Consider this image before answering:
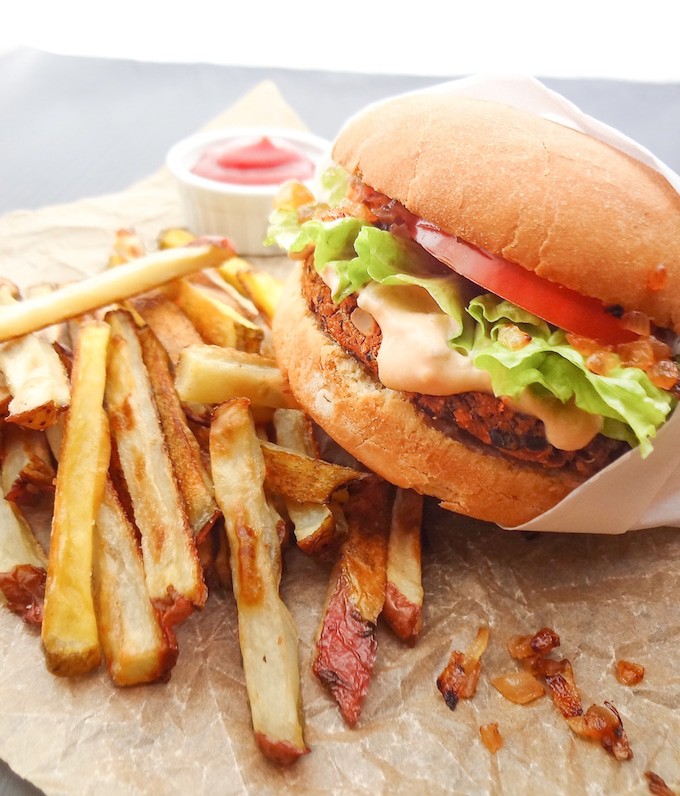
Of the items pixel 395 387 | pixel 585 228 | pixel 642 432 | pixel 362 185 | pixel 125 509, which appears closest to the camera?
pixel 642 432

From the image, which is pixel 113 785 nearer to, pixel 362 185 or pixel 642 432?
pixel 642 432

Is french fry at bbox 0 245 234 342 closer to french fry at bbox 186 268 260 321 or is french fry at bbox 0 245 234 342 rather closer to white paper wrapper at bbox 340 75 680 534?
french fry at bbox 186 268 260 321

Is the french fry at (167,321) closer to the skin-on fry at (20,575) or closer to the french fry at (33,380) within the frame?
the french fry at (33,380)

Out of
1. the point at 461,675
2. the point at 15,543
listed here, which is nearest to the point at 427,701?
the point at 461,675

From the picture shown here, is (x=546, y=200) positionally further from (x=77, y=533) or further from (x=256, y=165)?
(x=256, y=165)

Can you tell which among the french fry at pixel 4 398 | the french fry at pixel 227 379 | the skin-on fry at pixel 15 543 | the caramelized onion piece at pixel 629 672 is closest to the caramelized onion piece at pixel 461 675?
the caramelized onion piece at pixel 629 672

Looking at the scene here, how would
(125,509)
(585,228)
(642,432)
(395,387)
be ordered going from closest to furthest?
(642,432)
(585,228)
(395,387)
(125,509)

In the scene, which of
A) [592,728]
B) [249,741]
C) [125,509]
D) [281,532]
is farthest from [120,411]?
[592,728]
